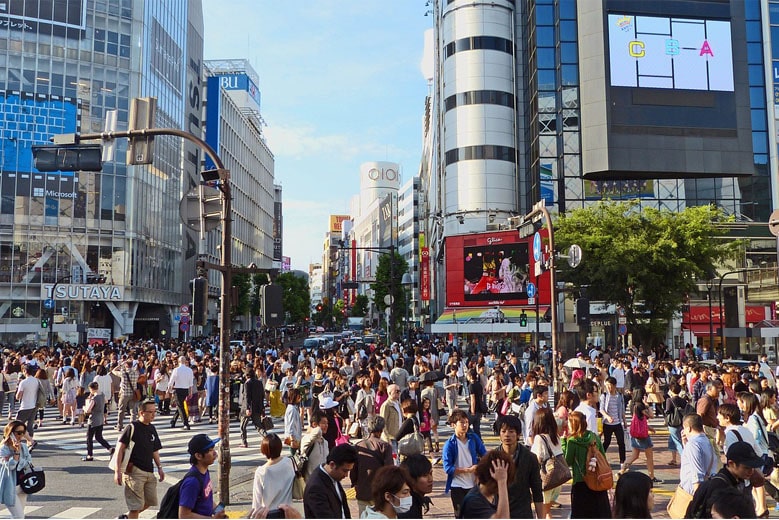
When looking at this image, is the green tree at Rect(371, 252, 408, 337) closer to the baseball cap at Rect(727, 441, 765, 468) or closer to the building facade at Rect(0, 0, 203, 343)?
the building facade at Rect(0, 0, 203, 343)

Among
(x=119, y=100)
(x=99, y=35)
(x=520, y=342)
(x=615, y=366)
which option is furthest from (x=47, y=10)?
(x=615, y=366)

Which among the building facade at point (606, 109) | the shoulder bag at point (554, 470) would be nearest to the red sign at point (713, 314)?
the building facade at point (606, 109)

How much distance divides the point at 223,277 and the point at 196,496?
4.95m

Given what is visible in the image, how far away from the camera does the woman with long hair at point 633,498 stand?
426cm

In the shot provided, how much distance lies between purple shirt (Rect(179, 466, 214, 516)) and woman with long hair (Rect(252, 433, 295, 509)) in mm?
417

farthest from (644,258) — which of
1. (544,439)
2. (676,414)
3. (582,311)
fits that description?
(544,439)

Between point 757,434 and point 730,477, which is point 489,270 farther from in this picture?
point 730,477

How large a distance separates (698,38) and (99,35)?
46.6 metres

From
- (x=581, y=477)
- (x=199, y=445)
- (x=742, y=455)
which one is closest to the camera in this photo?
(x=742, y=455)

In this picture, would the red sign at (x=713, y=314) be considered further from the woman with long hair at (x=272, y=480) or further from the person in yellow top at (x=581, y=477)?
the woman with long hair at (x=272, y=480)

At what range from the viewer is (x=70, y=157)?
388 inches

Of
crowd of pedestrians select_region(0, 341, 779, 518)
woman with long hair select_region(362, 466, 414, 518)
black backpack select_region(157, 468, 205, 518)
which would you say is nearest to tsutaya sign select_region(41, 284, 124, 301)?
crowd of pedestrians select_region(0, 341, 779, 518)

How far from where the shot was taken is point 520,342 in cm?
4903

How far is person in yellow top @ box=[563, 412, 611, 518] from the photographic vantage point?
672 centimetres
